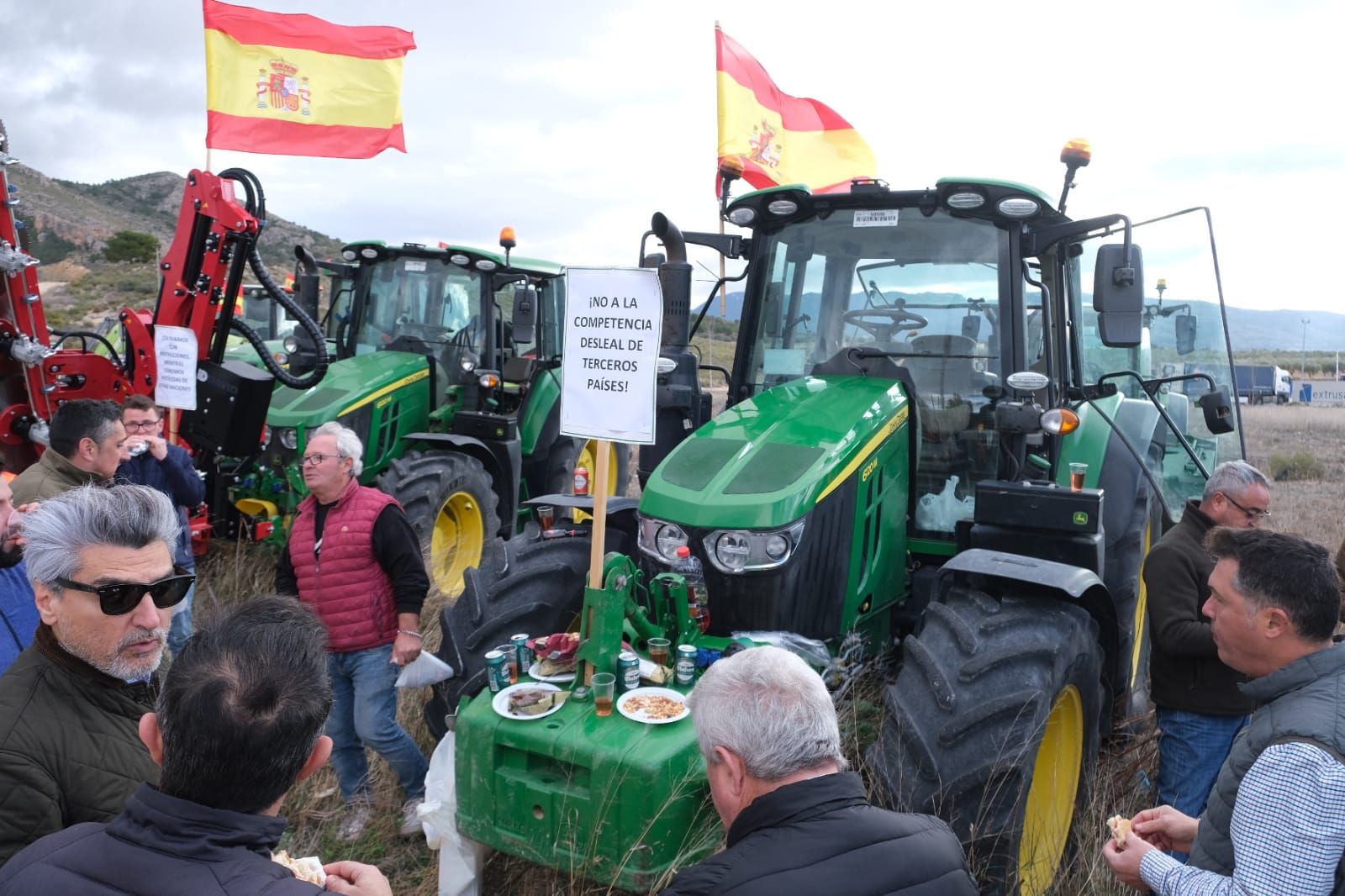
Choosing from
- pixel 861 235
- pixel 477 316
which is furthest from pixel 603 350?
pixel 477 316

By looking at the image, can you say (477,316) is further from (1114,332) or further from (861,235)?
(1114,332)

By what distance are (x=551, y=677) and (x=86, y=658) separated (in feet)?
5.16

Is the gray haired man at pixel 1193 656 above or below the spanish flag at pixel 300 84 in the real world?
below

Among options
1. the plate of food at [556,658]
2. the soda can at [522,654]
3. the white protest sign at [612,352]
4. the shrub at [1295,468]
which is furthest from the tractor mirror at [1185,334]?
the shrub at [1295,468]

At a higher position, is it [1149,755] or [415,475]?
[415,475]

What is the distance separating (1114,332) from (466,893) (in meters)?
3.28

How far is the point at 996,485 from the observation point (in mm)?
4000

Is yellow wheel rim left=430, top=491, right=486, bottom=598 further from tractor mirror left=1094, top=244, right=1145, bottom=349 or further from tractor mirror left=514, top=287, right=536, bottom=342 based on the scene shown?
tractor mirror left=1094, top=244, right=1145, bottom=349

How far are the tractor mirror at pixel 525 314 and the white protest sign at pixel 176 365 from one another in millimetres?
2485

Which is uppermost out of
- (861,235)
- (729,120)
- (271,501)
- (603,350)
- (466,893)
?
(729,120)

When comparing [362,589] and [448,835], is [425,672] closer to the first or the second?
[362,589]

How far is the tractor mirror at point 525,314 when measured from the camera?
7656 mm

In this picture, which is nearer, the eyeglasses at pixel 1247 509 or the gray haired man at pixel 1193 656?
the gray haired man at pixel 1193 656

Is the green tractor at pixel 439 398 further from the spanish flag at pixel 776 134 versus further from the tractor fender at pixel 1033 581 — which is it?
the tractor fender at pixel 1033 581
